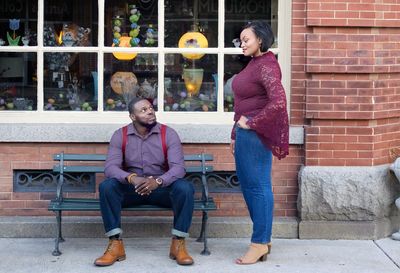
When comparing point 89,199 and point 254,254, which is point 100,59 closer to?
point 89,199

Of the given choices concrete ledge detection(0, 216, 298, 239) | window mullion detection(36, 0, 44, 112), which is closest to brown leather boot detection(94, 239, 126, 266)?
concrete ledge detection(0, 216, 298, 239)

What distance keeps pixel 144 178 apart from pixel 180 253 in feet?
2.20

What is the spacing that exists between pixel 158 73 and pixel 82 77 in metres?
0.71

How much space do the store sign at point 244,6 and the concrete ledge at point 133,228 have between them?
192 centimetres

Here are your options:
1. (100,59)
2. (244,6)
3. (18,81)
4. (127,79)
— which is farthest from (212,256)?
(18,81)

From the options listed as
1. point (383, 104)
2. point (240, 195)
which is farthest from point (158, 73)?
point (383, 104)

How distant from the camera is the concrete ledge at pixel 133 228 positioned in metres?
7.89

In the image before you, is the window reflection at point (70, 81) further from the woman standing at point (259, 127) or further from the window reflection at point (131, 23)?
the woman standing at point (259, 127)

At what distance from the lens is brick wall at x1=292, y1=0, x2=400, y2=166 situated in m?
7.75

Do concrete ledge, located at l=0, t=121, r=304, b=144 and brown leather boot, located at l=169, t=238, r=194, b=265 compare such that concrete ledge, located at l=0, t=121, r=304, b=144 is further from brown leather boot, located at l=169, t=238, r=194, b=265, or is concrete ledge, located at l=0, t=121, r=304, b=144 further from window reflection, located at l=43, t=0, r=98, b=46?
brown leather boot, located at l=169, t=238, r=194, b=265

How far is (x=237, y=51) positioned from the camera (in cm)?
807

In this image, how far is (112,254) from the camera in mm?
7055

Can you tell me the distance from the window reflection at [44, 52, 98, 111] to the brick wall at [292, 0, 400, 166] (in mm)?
1867

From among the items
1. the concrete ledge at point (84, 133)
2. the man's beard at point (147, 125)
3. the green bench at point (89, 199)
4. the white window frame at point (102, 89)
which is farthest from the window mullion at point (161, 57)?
the man's beard at point (147, 125)
